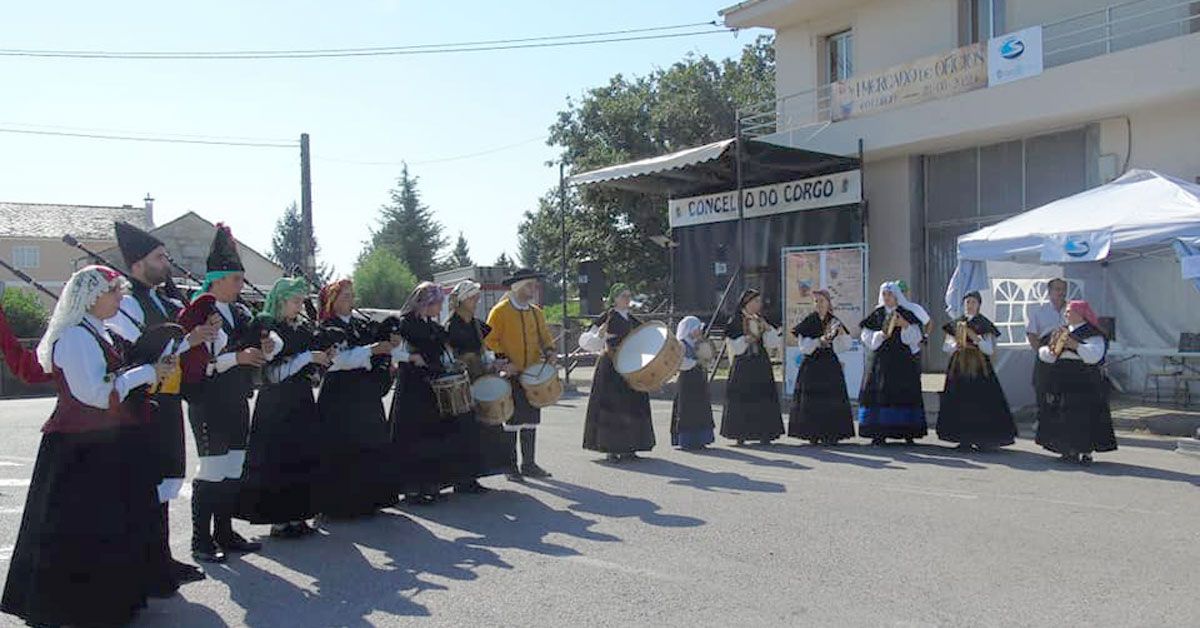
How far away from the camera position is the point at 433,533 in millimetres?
7137

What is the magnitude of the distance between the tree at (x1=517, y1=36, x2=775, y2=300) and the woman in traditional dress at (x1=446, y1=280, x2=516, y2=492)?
24388 millimetres

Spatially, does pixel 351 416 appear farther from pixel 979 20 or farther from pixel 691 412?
pixel 979 20

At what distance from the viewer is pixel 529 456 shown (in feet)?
30.7

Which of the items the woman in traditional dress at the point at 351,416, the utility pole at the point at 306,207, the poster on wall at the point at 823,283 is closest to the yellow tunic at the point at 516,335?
the woman in traditional dress at the point at 351,416

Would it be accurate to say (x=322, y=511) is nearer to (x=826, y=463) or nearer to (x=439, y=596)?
(x=439, y=596)

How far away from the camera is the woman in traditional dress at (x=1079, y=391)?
31.1 ft

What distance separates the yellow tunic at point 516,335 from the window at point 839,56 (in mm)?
14425

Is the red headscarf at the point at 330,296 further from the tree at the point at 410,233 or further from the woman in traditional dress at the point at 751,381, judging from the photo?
the tree at the point at 410,233

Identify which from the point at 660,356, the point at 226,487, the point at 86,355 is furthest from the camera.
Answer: the point at 660,356

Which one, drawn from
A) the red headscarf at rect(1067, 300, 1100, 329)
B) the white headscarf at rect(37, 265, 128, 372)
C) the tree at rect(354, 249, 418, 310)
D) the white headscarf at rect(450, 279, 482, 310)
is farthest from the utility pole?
the tree at rect(354, 249, 418, 310)

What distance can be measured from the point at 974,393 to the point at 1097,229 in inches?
97.3

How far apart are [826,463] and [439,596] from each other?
535 cm

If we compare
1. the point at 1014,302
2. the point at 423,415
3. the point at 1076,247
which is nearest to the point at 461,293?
the point at 423,415

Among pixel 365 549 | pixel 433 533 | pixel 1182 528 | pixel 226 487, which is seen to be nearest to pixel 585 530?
pixel 433 533
